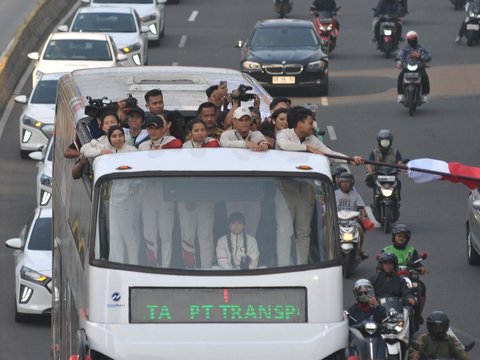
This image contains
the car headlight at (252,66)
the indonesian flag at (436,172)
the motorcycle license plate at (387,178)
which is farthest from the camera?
the car headlight at (252,66)

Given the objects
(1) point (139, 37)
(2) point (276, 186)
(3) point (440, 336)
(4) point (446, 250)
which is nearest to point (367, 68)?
(1) point (139, 37)

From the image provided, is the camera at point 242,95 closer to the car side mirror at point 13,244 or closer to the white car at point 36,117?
the car side mirror at point 13,244

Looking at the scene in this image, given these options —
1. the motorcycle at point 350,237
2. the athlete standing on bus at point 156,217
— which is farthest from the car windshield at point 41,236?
the athlete standing on bus at point 156,217

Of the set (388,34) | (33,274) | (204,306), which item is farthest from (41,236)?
(388,34)

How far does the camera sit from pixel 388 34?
153 feet

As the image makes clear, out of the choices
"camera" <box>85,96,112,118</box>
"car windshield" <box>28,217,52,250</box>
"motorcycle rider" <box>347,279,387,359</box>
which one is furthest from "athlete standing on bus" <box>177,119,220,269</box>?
"car windshield" <box>28,217,52,250</box>

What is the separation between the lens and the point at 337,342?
44.6 feet

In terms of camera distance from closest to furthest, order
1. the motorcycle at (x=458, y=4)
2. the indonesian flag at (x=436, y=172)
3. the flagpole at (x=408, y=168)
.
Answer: the flagpole at (x=408, y=168) < the indonesian flag at (x=436, y=172) < the motorcycle at (x=458, y=4)

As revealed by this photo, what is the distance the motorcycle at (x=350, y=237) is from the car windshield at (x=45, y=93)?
10628mm

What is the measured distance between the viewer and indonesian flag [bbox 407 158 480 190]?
15.3 meters

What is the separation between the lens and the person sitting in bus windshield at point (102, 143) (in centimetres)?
1489

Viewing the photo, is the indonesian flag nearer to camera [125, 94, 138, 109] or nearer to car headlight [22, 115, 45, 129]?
camera [125, 94, 138, 109]

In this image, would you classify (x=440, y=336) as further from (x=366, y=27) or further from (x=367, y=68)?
(x=366, y=27)

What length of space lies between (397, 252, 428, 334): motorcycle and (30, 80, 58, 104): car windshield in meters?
14.2
